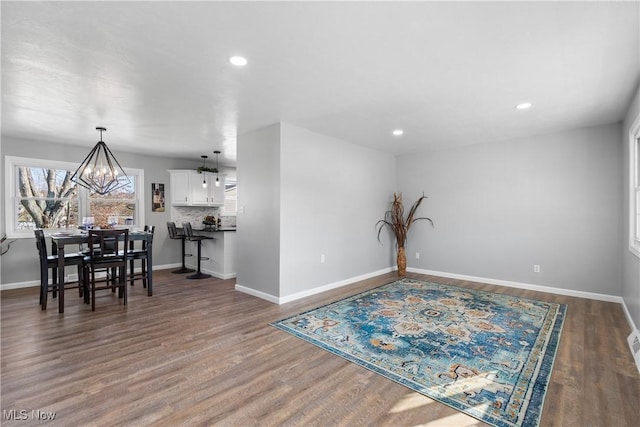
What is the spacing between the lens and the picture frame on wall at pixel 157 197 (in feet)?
21.5

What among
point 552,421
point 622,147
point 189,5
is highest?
point 189,5

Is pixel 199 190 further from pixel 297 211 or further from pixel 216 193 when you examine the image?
pixel 297 211

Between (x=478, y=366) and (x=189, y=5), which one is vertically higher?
(x=189, y=5)

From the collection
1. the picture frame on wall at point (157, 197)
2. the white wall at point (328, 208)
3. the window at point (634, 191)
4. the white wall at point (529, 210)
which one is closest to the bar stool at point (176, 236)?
the picture frame on wall at point (157, 197)

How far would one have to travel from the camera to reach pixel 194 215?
734 cm

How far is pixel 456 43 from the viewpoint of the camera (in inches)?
87.9

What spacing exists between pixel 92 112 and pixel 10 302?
2.88 metres

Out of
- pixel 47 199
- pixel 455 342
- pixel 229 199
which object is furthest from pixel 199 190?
pixel 455 342

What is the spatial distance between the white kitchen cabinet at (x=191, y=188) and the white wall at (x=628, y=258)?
23.2ft

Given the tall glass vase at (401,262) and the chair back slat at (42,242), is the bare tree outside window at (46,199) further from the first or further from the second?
the tall glass vase at (401,262)

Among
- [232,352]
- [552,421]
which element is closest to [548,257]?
[552,421]

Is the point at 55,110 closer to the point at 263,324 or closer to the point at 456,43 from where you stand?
the point at 263,324

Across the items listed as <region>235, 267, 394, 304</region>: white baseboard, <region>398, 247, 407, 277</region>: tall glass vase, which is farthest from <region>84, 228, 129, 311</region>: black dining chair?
<region>398, 247, 407, 277</region>: tall glass vase

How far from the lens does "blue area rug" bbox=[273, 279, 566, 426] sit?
208 centimetres
